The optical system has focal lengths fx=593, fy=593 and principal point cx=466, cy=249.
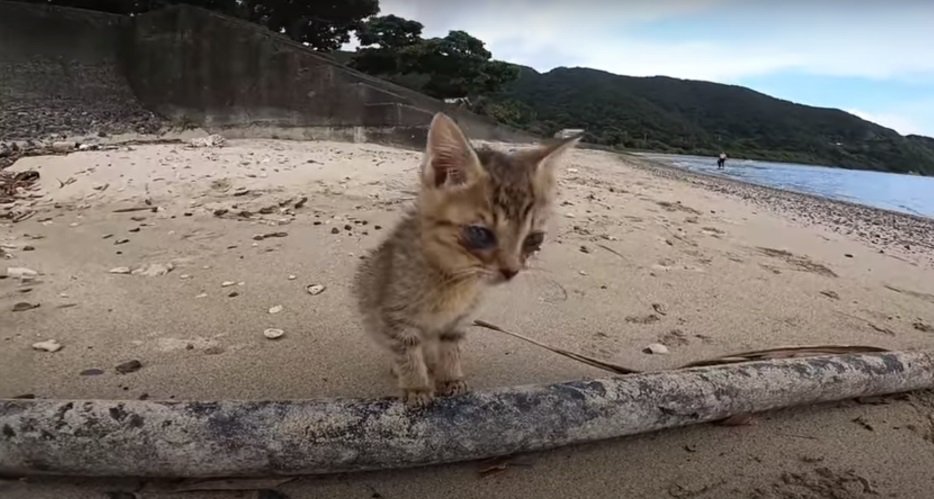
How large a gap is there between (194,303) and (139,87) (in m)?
11.0

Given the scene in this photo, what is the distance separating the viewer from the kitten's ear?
197 centimetres

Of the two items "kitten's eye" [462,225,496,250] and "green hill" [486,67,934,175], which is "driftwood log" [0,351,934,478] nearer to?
"kitten's eye" [462,225,496,250]

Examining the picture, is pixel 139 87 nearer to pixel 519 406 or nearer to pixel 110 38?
pixel 110 38

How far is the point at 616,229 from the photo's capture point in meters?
5.41

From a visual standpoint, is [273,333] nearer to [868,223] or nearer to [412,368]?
[412,368]

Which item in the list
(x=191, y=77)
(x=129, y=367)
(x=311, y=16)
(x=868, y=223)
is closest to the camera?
(x=129, y=367)

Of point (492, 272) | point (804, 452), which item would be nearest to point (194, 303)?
point (492, 272)

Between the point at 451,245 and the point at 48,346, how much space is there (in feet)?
6.17

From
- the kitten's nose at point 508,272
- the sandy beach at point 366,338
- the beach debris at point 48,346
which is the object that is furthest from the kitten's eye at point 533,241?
the beach debris at point 48,346

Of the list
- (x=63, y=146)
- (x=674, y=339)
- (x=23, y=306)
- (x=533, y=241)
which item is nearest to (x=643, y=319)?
(x=674, y=339)

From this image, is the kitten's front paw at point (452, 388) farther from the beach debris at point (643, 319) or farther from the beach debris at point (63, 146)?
the beach debris at point (63, 146)

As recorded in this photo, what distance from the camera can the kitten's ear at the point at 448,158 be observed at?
1975 mm

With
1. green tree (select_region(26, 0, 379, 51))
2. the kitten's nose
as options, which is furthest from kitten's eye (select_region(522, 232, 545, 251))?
green tree (select_region(26, 0, 379, 51))

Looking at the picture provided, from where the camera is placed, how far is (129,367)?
7.83 ft
